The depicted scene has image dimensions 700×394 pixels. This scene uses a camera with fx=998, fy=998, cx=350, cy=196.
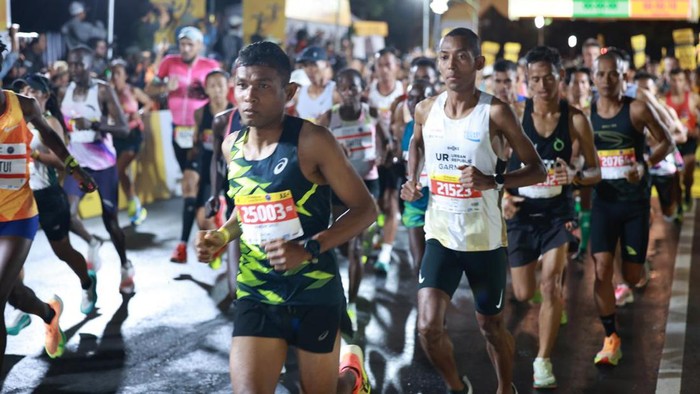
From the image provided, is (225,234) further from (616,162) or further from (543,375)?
(616,162)

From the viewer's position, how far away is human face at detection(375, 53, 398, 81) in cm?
1116

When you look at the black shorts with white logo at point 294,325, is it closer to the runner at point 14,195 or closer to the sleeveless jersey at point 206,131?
the runner at point 14,195

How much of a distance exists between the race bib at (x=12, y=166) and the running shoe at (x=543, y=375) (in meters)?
3.19

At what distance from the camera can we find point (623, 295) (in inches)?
328

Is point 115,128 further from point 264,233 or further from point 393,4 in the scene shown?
point 393,4

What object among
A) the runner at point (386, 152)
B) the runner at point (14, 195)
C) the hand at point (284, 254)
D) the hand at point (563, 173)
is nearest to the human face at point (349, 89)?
the runner at point (386, 152)

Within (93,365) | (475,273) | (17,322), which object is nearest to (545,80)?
(475,273)

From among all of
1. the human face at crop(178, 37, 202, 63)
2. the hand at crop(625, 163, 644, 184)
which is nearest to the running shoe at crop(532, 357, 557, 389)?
the hand at crop(625, 163, 644, 184)

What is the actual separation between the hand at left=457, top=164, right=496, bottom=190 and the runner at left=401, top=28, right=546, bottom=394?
40mm

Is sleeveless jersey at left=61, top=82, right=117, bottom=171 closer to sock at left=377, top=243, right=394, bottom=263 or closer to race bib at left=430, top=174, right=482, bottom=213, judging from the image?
sock at left=377, top=243, right=394, bottom=263

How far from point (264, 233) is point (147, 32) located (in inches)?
635

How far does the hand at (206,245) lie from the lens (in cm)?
389

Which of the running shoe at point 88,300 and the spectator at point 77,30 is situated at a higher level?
the spectator at point 77,30

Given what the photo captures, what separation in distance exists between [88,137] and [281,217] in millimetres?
5912
